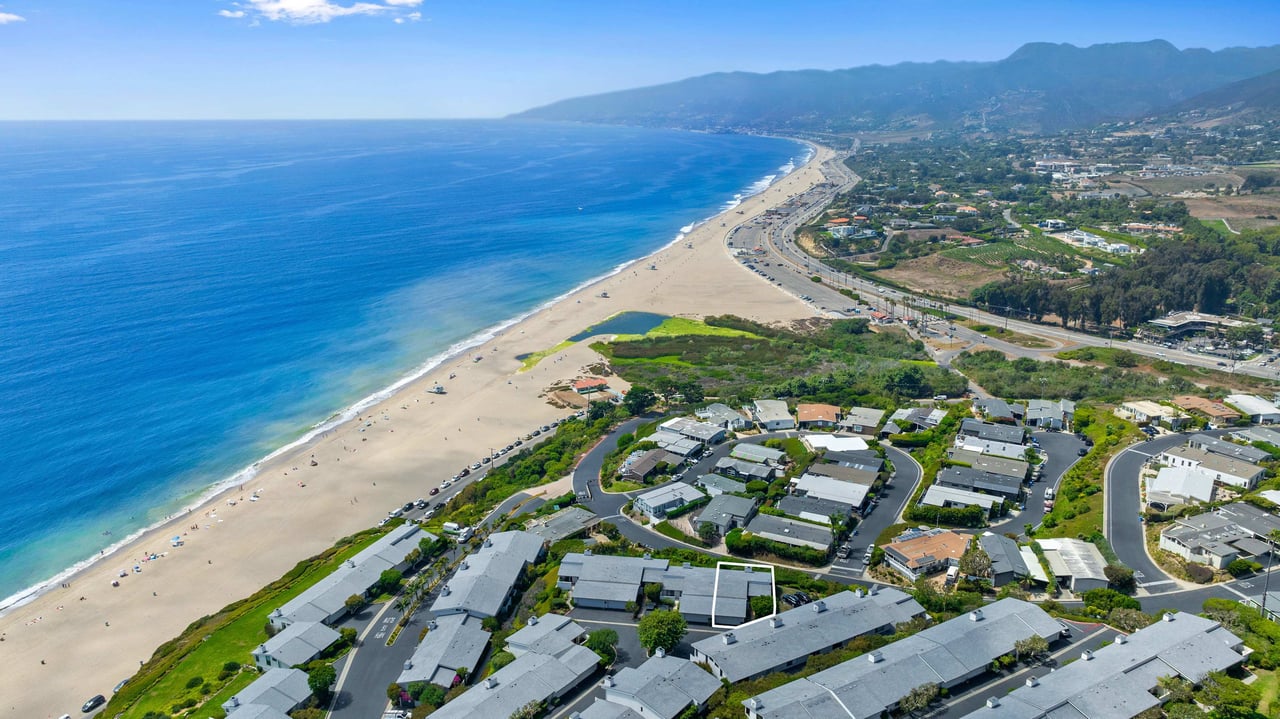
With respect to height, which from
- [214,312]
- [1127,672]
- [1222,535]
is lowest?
[1222,535]

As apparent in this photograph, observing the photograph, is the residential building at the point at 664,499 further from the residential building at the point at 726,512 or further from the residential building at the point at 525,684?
the residential building at the point at 525,684

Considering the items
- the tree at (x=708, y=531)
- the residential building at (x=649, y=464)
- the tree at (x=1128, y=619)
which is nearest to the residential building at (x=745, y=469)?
the residential building at (x=649, y=464)

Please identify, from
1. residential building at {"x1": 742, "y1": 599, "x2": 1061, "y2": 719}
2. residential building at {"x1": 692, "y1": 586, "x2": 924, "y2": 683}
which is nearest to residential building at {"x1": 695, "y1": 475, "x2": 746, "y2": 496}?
residential building at {"x1": 692, "y1": 586, "x2": 924, "y2": 683}

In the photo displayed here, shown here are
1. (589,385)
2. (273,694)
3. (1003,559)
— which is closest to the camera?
(273,694)

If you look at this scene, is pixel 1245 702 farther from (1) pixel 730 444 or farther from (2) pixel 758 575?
(1) pixel 730 444

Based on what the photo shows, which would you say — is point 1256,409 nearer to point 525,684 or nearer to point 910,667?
point 910,667

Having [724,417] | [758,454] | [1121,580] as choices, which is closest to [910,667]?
[1121,580]

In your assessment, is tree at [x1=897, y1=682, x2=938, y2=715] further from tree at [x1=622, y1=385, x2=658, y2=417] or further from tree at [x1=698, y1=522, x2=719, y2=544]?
tree at [x1=622, y1=385, x2=658, y2=417]

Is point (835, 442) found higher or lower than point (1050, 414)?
lower
